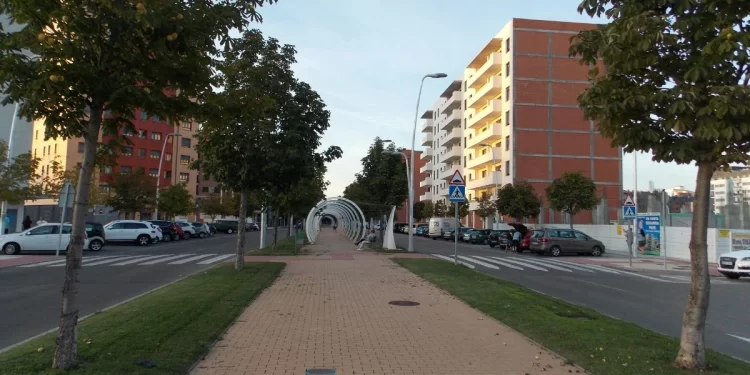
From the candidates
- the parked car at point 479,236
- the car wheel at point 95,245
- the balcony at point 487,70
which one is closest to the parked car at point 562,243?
the parked car at point 479,236

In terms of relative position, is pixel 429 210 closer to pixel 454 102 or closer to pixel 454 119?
pixel 454 119

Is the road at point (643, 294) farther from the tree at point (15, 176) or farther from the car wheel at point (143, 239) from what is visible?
the tree at point (15, 176)

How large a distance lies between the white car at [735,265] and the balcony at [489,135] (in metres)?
42.4

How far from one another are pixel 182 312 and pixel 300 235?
2089 cm

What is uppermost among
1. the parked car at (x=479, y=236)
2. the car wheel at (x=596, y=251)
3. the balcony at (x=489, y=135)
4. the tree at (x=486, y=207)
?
the balcony at (x=489, y=135)

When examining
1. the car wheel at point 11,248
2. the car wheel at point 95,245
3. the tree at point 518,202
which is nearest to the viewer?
the car wheel at point 11,248

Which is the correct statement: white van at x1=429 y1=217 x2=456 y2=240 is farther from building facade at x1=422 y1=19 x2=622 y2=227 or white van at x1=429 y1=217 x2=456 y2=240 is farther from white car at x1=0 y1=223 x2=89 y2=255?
white car at x1=0 y1=223 x2=89 y2=255

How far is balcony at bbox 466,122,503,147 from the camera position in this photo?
202ft

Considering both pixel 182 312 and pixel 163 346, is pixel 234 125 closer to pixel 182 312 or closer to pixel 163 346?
pixel 182 312

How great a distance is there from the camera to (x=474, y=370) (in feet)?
19.8

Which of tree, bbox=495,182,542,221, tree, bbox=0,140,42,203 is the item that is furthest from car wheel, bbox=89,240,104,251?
tree, bbox=495,182,542,221

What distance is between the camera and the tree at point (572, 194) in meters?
39.9

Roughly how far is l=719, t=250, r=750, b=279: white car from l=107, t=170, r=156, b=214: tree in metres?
40.6

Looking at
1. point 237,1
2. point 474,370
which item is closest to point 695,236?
point 474,370
